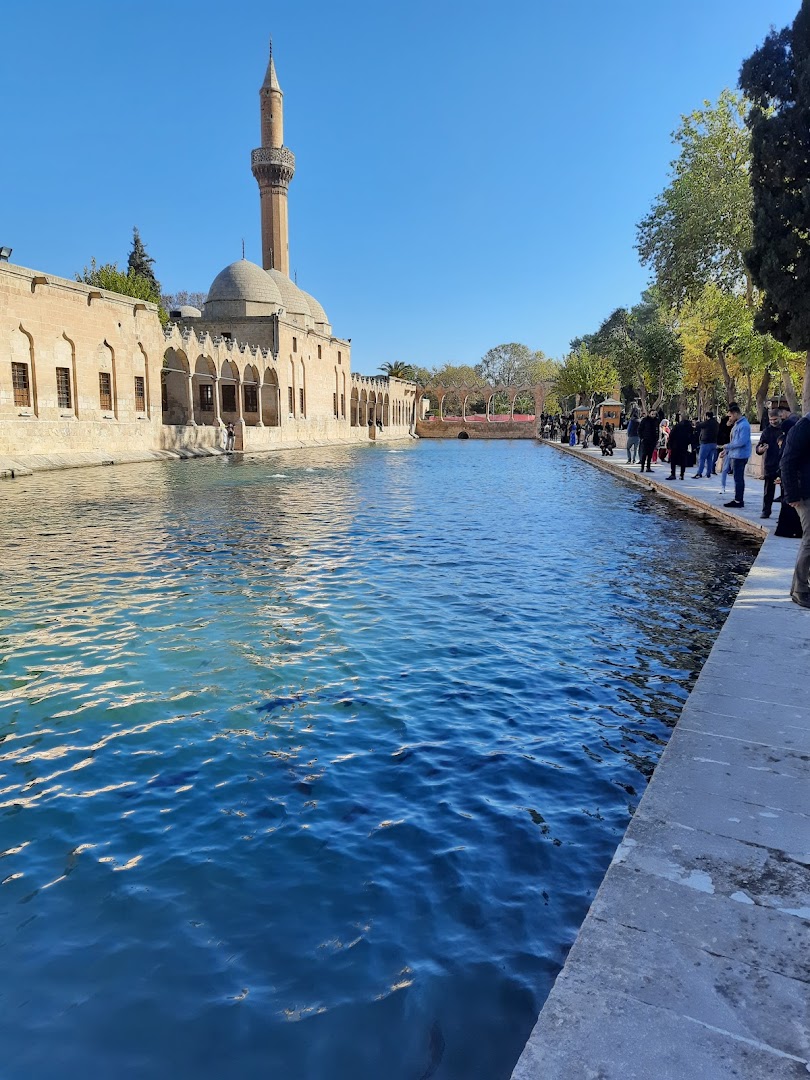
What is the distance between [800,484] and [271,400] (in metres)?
41.6

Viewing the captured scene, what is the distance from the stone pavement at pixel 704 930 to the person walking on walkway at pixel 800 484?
2583 mm

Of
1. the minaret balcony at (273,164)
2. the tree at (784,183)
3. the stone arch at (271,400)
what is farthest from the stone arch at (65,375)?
the minaret balcony at (273,164)

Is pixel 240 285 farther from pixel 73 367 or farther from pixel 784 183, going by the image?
pixel 784 183

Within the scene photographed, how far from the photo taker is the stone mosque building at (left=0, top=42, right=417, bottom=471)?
22.6 m

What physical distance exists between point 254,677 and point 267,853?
2184 millimetres

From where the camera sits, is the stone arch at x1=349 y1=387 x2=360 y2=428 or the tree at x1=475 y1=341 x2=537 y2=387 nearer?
the stone arch at x1=349 y1=387 x2=360 y2=428

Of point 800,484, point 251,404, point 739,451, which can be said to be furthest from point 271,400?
point 800,484

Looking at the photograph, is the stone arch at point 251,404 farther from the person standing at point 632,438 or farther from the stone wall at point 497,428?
the stone wall at point 497,428

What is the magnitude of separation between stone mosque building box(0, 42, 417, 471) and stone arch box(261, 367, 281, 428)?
0.20 feet

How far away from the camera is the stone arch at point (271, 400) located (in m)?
45.3

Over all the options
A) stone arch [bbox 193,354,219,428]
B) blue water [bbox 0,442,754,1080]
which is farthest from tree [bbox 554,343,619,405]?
blue water [bbox 0,442,754,1080]

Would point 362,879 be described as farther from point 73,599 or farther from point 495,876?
point 73,599

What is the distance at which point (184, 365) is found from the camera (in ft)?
121

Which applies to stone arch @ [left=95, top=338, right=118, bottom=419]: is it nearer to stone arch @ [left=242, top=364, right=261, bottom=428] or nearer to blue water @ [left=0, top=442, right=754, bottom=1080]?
stone arch @ [left=242, top=364, right=261, bottom=428]
